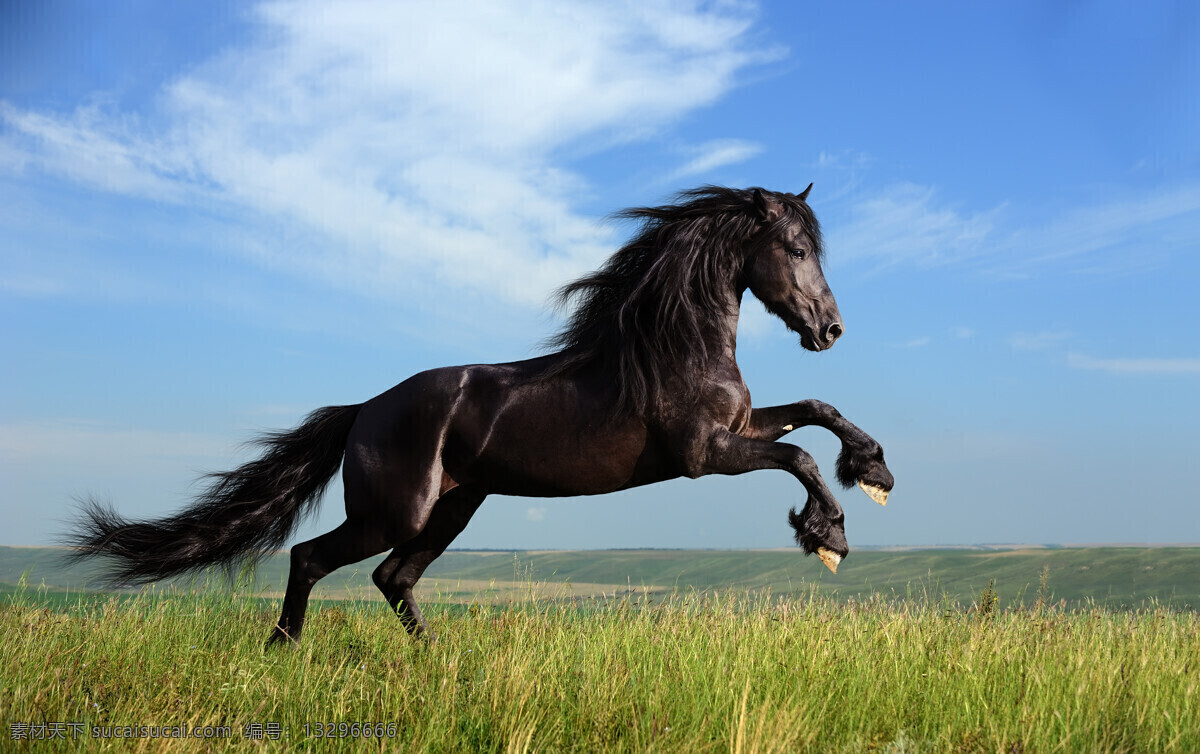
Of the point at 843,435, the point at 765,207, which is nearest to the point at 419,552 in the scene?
the point at 843,435

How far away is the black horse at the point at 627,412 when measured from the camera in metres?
5.88

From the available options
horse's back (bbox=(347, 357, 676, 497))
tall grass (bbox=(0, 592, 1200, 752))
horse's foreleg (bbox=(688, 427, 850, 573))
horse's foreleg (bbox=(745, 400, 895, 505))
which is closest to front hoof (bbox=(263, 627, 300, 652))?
tall grass (bbox=(0, 592, 1200, 752))

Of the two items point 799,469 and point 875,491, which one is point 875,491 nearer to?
point 875,491

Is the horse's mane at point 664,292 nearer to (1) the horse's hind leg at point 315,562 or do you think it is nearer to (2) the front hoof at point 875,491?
(2) the front hoof at point 875,491

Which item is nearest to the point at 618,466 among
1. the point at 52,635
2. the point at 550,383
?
the point at 550,383

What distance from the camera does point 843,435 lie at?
612cm

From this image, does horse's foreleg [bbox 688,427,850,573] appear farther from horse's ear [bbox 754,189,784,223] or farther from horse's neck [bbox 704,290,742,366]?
horse's ear [bbox 754,189,784,223]

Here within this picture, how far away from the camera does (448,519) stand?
6.76 m

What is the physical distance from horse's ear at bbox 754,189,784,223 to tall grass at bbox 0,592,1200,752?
272 cm

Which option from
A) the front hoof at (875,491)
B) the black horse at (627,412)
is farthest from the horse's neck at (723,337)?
the front hoof at (875,491)

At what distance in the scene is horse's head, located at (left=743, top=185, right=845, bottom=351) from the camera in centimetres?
599

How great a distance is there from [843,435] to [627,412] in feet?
4.77

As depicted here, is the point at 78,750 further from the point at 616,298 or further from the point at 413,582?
the point at 616,298

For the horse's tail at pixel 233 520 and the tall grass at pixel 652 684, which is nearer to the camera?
the tall grass at pixel 652 684
